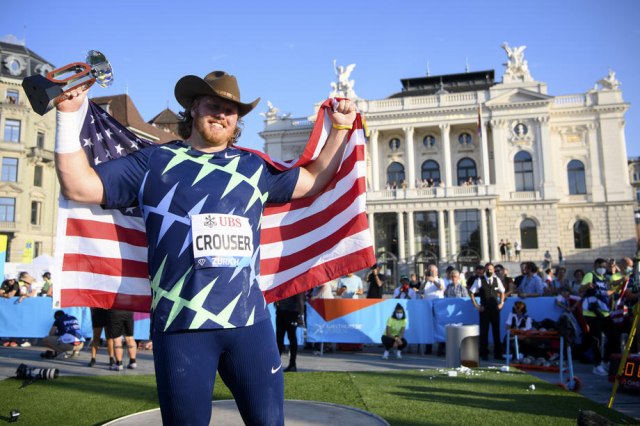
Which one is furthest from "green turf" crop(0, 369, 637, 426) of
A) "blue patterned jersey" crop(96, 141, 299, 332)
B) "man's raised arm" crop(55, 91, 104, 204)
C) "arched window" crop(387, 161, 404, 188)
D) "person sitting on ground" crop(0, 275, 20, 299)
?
"arched window" crop(387, 161, 404, 188)

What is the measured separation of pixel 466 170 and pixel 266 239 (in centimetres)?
4835

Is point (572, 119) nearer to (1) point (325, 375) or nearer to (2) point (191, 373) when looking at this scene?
(1) point (325, 375)

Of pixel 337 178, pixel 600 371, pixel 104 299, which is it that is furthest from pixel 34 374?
pixel 600 371

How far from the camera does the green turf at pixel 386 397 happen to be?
5.57m

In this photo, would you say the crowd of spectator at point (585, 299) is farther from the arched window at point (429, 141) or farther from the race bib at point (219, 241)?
the arched window at point (429, 141)

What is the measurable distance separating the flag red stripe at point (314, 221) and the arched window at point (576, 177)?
48996 mm

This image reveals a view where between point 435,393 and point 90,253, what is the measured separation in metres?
5.27

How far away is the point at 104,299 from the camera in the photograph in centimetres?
320

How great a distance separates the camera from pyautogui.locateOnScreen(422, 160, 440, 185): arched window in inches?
1970

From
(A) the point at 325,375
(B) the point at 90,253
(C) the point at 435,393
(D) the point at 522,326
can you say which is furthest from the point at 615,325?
(B) the point at 90,253

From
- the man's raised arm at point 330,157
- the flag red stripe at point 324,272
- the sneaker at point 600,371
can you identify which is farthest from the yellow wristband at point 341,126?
the sneaker at point 600,371

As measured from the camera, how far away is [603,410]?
5.96 m

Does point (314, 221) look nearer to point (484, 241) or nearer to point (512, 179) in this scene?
point (484, 241)

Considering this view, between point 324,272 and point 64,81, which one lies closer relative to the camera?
point 64,81
